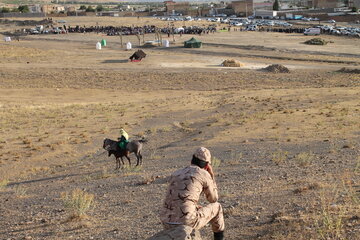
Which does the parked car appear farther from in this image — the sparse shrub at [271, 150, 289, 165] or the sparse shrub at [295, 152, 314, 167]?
the sparse shrub at [295, 152, 314, 167]

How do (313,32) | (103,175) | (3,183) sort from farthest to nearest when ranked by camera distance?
(313,32), (3,183), (103,175)

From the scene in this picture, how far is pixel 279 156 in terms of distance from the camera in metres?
13.3

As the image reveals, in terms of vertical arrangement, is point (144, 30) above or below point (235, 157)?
below

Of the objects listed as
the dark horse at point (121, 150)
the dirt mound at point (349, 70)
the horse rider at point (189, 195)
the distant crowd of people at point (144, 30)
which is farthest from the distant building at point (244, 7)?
the horse rider at point (189, 195)

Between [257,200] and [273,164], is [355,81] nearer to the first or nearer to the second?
[273,164]

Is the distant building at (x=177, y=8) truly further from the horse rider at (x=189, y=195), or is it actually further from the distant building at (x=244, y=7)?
the horse rider at (x=189, y=195)

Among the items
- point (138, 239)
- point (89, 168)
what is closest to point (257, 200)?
point (138, 239)

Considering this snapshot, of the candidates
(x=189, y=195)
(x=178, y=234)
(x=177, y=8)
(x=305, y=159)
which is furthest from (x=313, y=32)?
(x=177, y=8)

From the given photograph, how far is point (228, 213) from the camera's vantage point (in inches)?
315

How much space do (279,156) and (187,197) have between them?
791 centimetres

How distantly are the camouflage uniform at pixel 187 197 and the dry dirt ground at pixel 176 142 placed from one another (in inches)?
52.2

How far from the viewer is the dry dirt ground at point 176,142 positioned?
26.2ft

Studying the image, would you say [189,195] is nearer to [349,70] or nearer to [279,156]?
[279,156]

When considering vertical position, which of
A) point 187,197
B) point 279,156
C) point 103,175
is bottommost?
point 103,175
